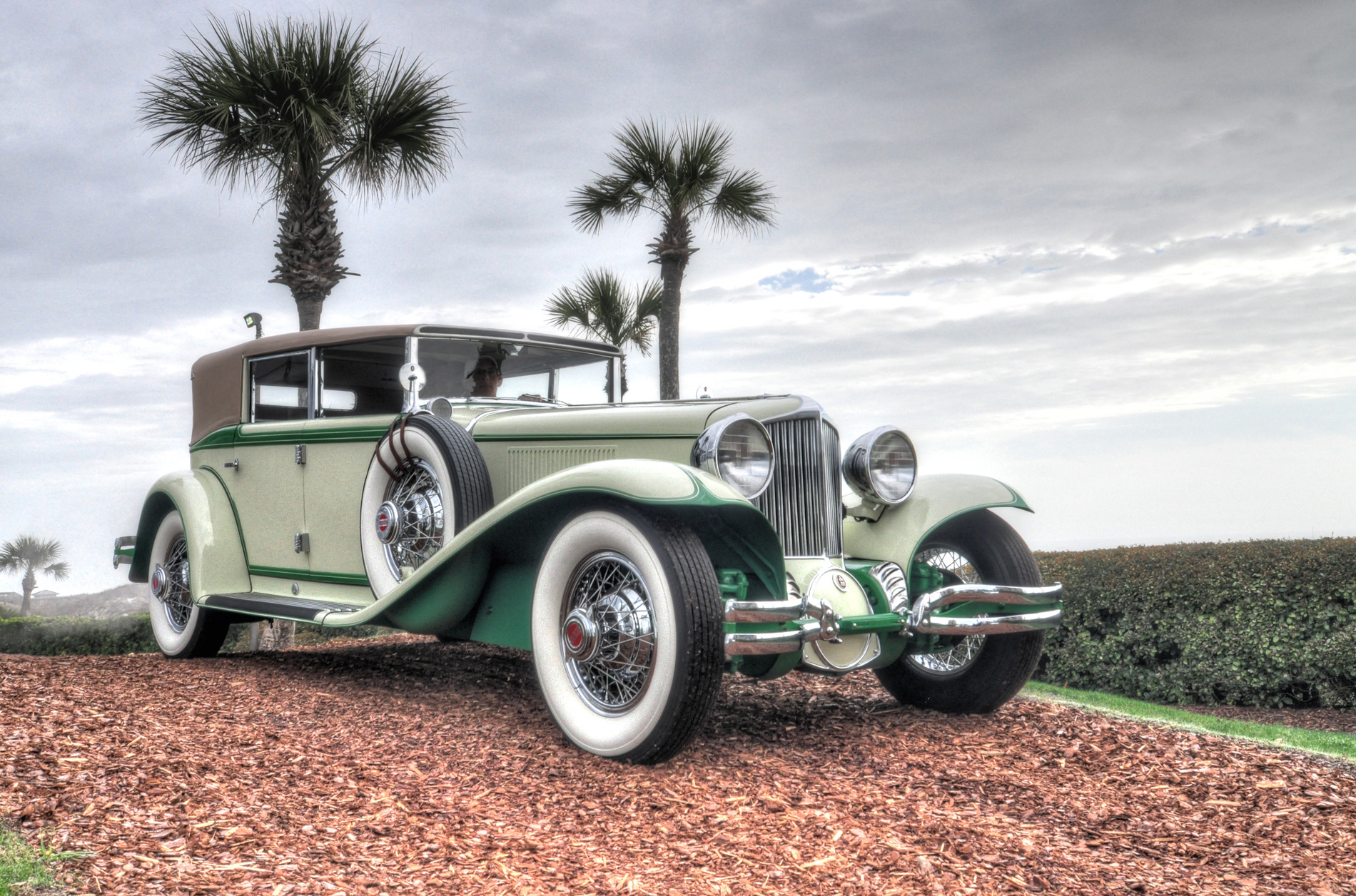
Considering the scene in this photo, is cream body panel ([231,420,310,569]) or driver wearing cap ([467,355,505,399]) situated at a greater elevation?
driver wearing cap ([467,355,505,399])

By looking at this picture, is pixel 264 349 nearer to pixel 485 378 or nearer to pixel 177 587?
Result: pixel 485 378

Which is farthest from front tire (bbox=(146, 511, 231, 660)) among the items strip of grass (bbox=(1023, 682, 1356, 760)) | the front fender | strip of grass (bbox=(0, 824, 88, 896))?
strip of grass (bbox=(1023, 682, 1356, 760))

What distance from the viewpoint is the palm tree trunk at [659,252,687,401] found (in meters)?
14.2

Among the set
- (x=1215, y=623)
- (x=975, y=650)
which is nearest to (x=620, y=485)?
(x=975, y=650)

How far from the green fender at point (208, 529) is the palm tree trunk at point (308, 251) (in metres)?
5.10

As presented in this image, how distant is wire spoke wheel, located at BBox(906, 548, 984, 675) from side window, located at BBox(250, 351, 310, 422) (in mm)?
3941

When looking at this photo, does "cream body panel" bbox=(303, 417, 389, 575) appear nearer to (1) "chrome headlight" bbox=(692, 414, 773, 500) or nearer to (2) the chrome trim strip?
(1) "chrome headlight" bbox=(692, 414, 773, 500)

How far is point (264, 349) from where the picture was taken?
661 centimetres

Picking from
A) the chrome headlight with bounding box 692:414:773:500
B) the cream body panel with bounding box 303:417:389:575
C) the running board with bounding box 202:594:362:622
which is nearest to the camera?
the chrome headlight with bounding box 692:414:773:500

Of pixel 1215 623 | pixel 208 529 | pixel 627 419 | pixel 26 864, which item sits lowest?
pixel 1215 623

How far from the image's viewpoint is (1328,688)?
8.57m

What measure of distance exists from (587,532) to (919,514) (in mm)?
1704

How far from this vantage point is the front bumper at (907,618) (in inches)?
145

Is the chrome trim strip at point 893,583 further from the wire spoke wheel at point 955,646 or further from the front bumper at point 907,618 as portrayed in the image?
the wire spoke wheel at point 955,646
